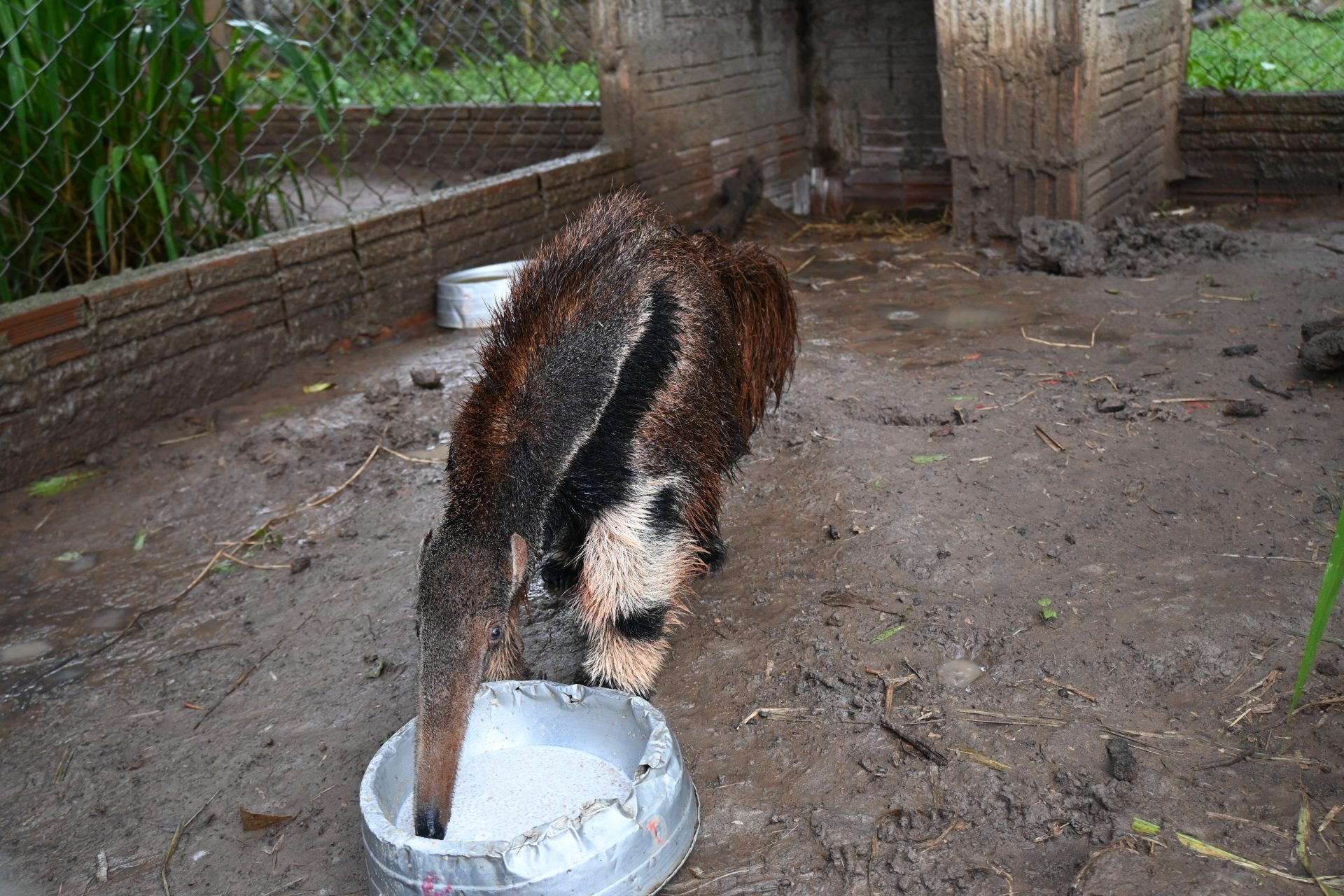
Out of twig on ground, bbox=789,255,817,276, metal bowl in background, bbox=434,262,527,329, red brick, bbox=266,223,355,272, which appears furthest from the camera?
twig on ground, bbox=789,255,817,276

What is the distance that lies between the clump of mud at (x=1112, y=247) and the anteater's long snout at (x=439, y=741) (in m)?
4.28

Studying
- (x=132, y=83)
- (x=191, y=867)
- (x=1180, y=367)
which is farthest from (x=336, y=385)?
(x=1180, y=367)

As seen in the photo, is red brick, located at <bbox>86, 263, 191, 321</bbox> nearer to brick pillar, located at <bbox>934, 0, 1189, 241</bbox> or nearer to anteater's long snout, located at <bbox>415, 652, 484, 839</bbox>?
anteater's long snout, located at <bbox>415, 652, 484, 839</bbox>

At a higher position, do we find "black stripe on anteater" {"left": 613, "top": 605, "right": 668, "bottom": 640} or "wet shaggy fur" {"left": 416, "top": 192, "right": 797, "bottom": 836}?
"wet shaggy fur" {"left": 416, "top": 192, "right": 797, "bottom": 836}

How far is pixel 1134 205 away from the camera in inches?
244

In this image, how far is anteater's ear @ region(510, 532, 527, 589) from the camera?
2215 mm

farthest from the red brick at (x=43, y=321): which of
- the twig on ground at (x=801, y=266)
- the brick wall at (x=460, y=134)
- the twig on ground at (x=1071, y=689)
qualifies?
the twig on ground at (x=1071, y=689)

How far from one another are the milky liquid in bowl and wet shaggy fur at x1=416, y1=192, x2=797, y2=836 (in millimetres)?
254

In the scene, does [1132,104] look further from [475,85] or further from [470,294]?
[475,85]

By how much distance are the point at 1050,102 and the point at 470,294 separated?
2.89 meters

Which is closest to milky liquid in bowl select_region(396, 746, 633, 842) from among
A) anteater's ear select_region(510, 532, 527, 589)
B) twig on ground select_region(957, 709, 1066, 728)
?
anteater's ear select_region(510, 532, 527, 589)

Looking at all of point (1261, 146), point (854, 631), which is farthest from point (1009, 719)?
point (1261, 146)

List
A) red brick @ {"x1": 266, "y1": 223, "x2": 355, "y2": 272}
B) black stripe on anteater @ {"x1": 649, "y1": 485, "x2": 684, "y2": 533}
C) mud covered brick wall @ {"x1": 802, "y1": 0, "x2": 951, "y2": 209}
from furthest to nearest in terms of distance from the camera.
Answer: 1. mud covered brick wall @ {"x1": 802, "y1": 0, "x2": 951, "y2": 209}
2. red brick @ {"x1": 266, "y1": 223, "x2": 355, "y2": 272}
3. black stripe on anteater @ {"x1": 649, "y1": 485, "x2": 684, "y2": 533}

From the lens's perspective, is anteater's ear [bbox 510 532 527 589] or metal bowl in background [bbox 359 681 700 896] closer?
metal bowl in background [bbox 359 681 700 896]
